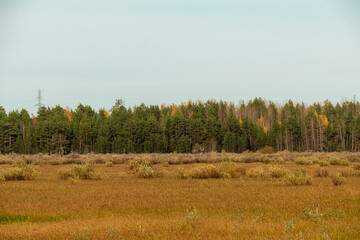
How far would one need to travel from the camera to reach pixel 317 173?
1975cm

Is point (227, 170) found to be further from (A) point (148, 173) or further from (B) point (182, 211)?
(B) point (182, 211)

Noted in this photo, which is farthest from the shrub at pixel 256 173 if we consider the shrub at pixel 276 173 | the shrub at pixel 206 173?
the shrub at pixel 206 173

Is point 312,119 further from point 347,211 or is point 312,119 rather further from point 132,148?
point 347,211

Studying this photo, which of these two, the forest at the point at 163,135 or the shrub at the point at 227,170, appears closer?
the shrub at the point at 227,170

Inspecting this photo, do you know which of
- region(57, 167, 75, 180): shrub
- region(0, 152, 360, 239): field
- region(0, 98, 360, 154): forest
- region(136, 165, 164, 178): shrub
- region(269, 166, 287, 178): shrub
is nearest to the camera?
region(0, 152, 360, 239): field

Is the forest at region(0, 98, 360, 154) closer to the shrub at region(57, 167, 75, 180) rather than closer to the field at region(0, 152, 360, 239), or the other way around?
the shrub at region(57, 167, 75, 180)

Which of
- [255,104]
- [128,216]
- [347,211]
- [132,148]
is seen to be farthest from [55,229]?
[255,104]

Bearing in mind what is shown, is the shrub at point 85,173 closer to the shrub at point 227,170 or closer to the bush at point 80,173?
the bush at point 80,173

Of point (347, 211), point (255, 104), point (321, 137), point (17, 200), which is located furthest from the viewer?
point (255, 104)

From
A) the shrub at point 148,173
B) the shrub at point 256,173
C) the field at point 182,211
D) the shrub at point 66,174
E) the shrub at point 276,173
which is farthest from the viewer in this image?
the shrub at point 66,174

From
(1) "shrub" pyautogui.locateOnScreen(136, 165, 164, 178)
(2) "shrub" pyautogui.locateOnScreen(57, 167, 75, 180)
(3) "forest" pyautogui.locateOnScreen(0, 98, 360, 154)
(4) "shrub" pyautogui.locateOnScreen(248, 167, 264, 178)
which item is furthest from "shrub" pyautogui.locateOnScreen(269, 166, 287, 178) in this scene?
(3) "forest" pyautogui.locateOnScreen(0, 98, 360, 154)

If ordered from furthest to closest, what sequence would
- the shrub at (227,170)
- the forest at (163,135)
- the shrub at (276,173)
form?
the forest at (163,135) → the shrub at (227,170) → the shrub at (276,173)

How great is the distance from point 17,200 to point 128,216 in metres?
4.97

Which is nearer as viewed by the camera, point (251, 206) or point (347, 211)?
point (347, 211)
